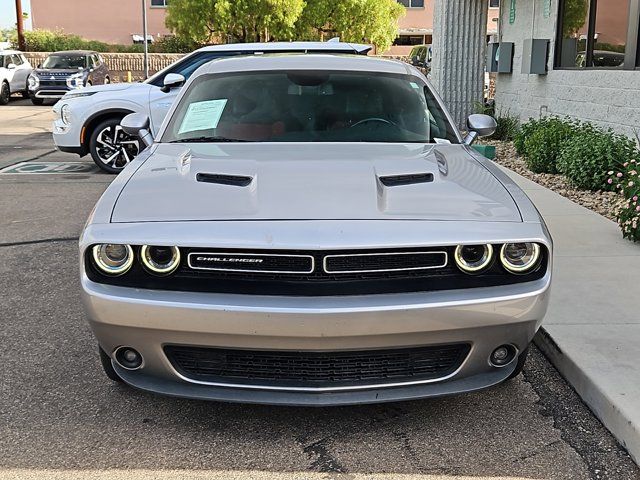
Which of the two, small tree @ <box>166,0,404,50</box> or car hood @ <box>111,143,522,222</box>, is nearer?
car hood @ <box>111,143,522,222</box>

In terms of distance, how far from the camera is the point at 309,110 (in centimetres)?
462

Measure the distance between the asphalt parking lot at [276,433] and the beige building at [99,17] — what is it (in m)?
40.8

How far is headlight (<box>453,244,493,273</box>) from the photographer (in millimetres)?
3080

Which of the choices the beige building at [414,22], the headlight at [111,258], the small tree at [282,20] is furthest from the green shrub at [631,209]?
the beige building at [414,22]

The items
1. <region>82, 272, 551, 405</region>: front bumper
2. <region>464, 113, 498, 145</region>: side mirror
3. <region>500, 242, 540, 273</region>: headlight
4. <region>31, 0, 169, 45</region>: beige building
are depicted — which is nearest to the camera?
<region>82, 272, 551, 405</region>: front bumper

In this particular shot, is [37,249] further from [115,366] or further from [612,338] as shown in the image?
[612,338]

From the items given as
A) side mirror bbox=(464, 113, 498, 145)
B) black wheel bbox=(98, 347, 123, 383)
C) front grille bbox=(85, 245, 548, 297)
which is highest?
side mirror bbox=(464, 113, 498, 145)

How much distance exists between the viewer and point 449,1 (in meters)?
13.1

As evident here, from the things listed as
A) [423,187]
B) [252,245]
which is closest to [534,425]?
[423,187]

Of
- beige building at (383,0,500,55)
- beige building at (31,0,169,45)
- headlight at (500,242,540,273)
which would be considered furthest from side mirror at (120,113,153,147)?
beige building at (383,0,500,55)

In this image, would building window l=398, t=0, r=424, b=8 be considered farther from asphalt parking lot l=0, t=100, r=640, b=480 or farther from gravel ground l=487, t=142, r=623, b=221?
asphalt parking lot l=0, t=100, r=640, b=480

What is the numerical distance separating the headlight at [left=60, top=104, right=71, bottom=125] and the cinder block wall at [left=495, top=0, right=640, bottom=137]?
6794 millimetres

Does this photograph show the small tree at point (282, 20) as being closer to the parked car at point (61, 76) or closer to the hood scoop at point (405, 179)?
the parked car at point (61, 76)

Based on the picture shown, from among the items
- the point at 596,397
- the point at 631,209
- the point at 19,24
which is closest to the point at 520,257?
the point at 596,397
